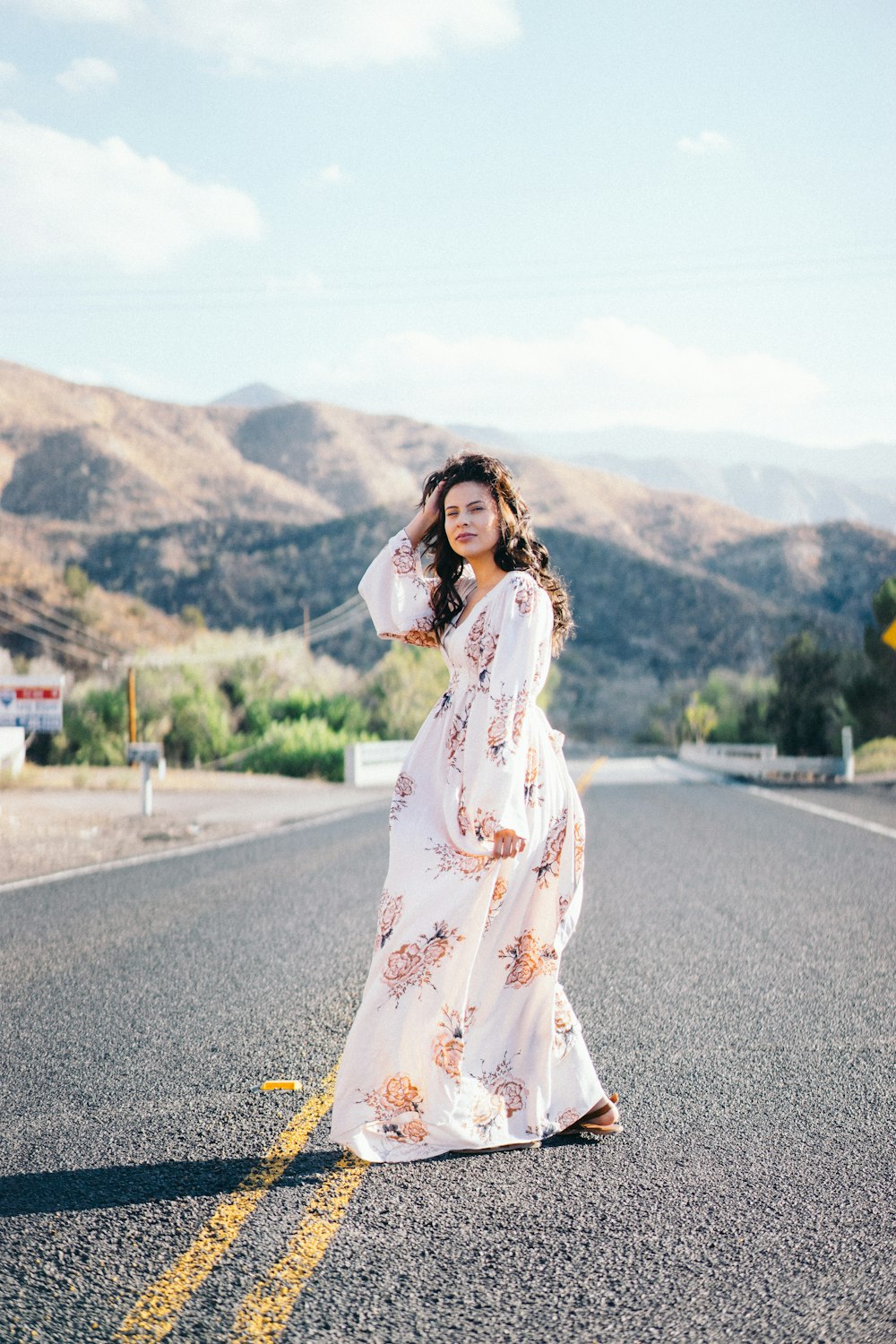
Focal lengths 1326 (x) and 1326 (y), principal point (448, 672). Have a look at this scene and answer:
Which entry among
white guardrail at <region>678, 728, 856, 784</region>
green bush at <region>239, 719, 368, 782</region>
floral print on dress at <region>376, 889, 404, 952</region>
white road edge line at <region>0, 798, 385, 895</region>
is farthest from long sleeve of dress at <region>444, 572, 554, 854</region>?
green bush at <region>239, 719, 368, 782</region>

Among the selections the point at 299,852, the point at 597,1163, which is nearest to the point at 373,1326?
the point at 597,1163

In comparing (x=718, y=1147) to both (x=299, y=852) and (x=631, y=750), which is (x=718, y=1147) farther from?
(x=631, y=750)

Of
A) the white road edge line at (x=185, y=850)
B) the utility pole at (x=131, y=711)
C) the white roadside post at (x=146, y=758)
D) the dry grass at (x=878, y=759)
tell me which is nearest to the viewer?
the white road edge line at (x=185, y=850)

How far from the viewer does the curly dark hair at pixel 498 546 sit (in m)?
4.17

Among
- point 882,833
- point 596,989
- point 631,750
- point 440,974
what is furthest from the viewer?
point 631,750

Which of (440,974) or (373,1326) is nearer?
(373,1326)

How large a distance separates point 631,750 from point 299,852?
6547cm

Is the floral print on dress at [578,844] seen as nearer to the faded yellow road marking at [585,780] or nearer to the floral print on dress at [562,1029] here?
the floral print on dress at [562,1029]

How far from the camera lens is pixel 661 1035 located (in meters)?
5.64

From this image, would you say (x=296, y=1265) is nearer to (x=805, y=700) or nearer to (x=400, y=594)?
(x=400, y=594)

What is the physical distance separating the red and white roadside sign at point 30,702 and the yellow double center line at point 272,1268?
40.0ft

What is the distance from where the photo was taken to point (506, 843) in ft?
12.8

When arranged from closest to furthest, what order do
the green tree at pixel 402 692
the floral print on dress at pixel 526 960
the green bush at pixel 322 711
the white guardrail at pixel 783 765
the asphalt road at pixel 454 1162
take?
the asphalt road at pixel 454 1162 < the floral print on dress at pixel 526 960 < the white guardrail at pixel 783 765 < the green bush at pixel 322 711 < the green tree at pixel 402 692

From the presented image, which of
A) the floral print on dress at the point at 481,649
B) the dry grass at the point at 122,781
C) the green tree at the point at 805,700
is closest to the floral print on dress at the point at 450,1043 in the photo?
the floral print on dress at the point at 481,649
